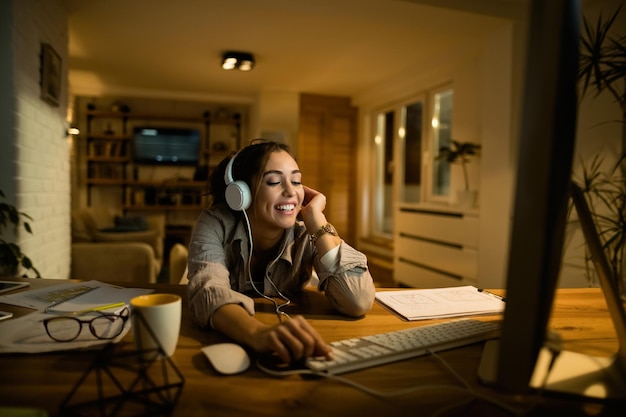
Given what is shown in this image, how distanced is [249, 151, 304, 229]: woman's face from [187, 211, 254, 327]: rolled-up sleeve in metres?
0.12

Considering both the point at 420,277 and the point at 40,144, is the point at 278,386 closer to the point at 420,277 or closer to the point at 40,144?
the point at 40,144

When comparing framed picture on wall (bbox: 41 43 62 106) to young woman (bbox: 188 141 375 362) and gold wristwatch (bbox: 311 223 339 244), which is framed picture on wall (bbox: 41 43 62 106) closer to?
young woman (bbox: 188 141 375 362)

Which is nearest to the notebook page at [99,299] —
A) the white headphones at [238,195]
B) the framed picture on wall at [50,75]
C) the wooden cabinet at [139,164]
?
the white headphones at [238,195]

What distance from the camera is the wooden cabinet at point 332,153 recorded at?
611 centimetres

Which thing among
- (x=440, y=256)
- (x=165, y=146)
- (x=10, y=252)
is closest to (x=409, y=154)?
(x=440, y=256)

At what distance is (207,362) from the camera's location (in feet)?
2.22

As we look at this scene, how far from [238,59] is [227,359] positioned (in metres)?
4.17

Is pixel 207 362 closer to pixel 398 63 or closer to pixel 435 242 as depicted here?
pixel 435 242

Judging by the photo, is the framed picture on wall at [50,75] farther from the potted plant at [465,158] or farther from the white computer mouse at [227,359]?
the potted plant at [465,158]

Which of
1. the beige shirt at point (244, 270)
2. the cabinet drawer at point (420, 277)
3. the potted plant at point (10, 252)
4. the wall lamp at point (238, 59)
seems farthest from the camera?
the wall lamp at point (238, 59)

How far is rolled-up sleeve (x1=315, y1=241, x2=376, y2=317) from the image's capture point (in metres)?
0.95

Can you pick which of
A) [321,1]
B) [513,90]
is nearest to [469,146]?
[513,90]

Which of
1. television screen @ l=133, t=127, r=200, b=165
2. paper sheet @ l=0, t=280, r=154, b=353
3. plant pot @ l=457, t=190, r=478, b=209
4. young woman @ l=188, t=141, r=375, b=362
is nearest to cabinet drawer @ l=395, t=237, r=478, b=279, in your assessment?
plant pot @ l=457, t=190, r=478, b=209

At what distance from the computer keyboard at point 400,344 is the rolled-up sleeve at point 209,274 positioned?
0.25m
